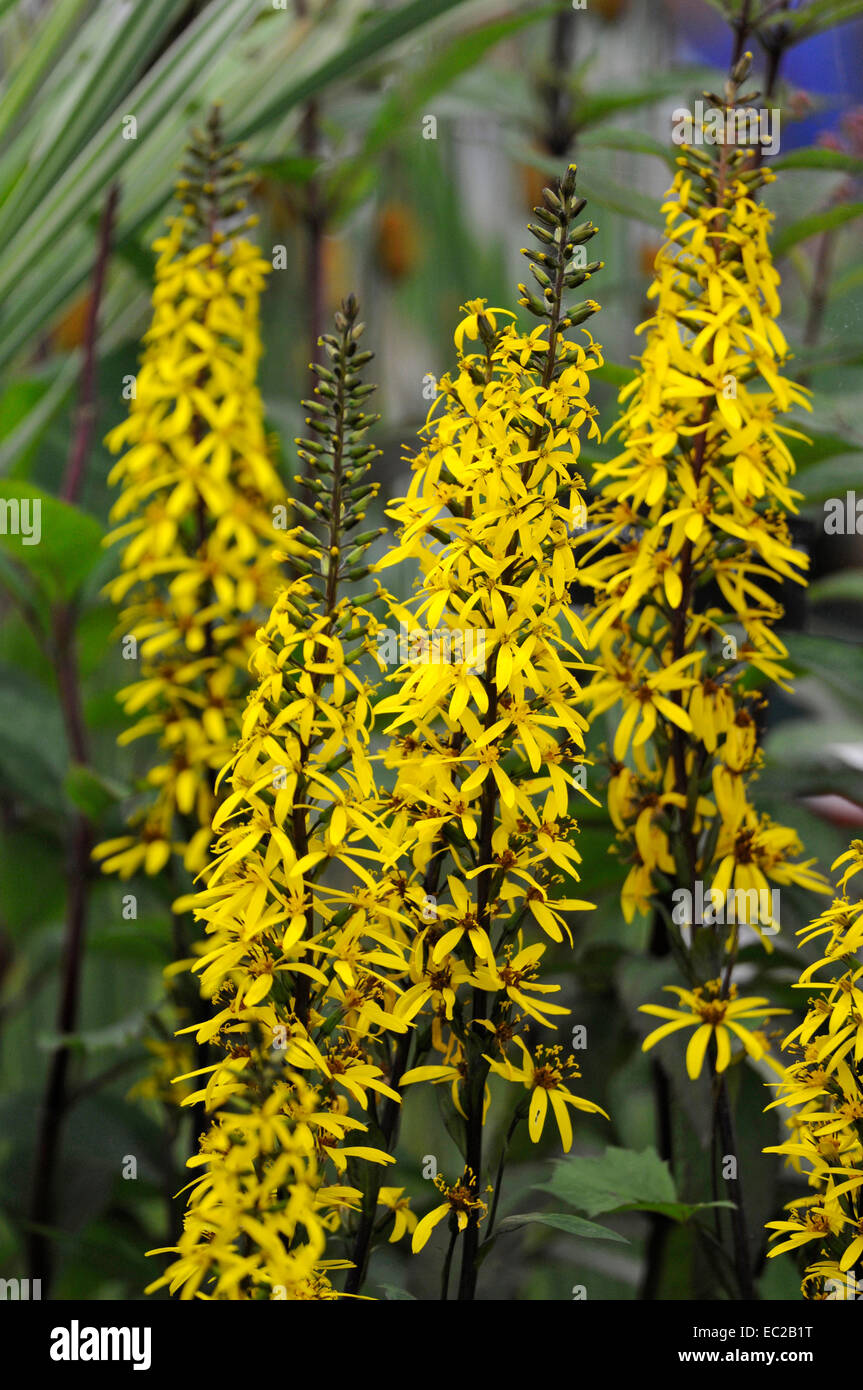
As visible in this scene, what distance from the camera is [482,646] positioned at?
0.33 meters

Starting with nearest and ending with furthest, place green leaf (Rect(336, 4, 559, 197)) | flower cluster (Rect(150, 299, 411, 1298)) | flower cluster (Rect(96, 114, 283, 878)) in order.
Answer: flower cluster (Rect(150, 299, 411, 1298))
flower cluster (Rect(96, 114, 283, 878))
green leaf (Rect(336, 4, 559, 197))

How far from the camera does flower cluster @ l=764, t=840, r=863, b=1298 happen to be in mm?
344

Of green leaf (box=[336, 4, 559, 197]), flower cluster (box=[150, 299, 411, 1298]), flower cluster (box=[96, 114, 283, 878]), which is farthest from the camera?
green leaf (box=[336, 4, 559, 197])

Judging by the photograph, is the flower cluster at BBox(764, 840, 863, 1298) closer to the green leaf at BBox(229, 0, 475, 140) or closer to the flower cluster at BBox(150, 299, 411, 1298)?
the flower cluster at BBox(150, 299, 411, 1298)

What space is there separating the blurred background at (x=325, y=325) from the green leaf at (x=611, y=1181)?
0.07 ft

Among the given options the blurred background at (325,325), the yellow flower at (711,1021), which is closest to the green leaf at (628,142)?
the blurred background at (325,325)

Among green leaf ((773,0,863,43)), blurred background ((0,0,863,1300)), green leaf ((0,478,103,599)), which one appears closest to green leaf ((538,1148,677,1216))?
blurred background ((0,0,863,1300))

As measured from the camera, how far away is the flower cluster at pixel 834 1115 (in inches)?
13.5

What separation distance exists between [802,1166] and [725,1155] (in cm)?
3

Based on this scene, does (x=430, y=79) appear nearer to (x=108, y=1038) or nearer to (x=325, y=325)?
(x=325, y=325)

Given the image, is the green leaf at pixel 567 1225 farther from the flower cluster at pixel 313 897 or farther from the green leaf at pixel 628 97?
the green leaf at pixel 628 97

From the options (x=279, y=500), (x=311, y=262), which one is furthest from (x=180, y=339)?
(x=311, y=262)

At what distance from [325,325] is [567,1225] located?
430mm
